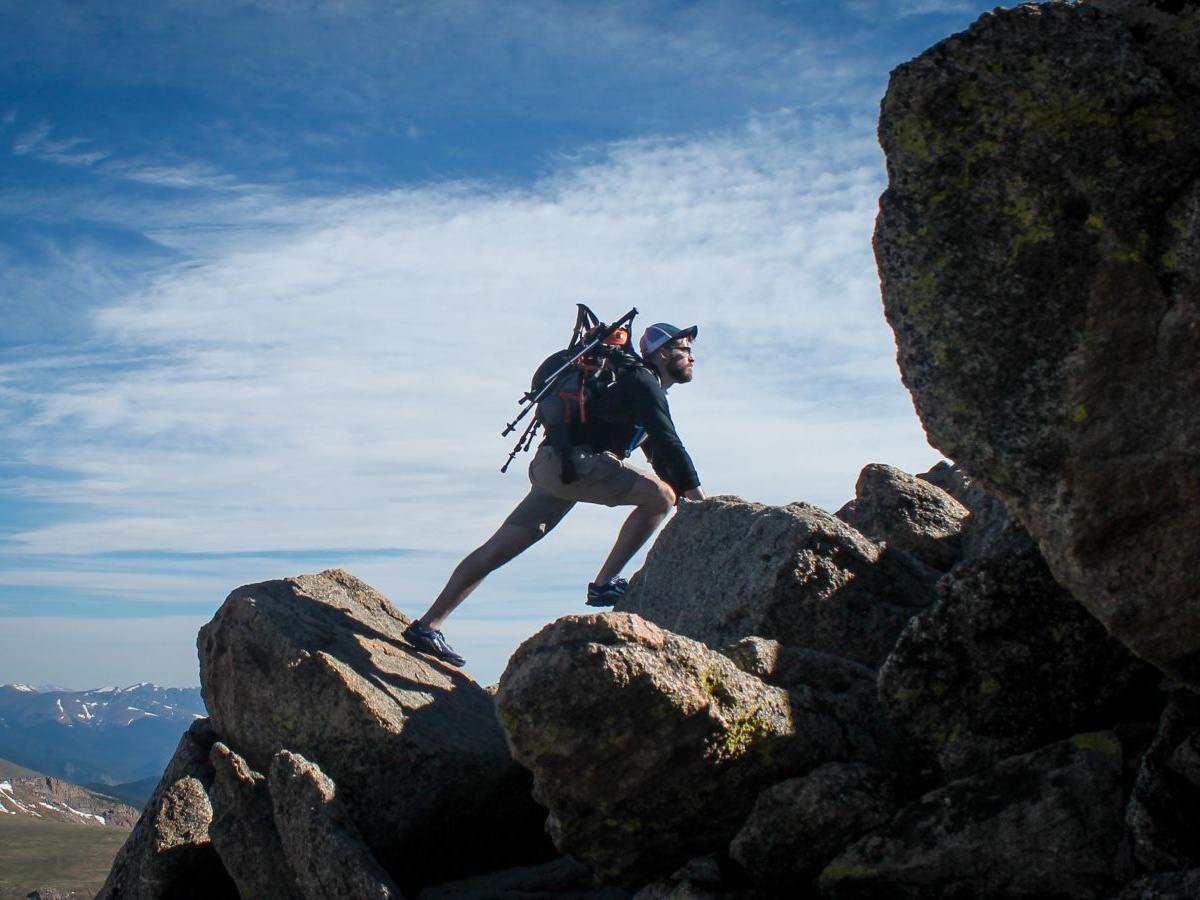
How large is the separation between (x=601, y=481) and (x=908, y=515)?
4440mm

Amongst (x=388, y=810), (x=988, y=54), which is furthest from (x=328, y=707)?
(x=988, y=54)

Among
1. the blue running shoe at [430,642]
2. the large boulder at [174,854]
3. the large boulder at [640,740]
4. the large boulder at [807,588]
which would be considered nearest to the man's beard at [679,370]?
the large boulder at [807,588]

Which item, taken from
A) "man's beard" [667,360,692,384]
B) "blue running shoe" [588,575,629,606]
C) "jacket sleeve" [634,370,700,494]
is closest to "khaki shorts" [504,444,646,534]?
"jacket sleeve" [634,370,700,494]

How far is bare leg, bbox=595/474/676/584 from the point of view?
1605 centimetres

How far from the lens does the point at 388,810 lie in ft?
41.0

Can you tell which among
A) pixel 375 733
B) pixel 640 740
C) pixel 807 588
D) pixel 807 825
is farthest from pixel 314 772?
pixel 807 588

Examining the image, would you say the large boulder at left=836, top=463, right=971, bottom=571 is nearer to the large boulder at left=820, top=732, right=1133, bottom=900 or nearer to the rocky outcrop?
the rocky outcrop

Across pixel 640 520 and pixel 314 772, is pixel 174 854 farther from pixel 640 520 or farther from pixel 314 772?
pixel 640 520

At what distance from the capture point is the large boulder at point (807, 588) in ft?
40.8

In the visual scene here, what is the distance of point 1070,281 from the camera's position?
23.2 feet

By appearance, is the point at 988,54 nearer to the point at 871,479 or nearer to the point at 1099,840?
the point at 1099,840

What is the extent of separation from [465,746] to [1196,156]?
32.7 ft

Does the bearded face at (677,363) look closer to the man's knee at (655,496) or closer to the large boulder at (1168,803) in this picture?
the man's knee at (655,496)

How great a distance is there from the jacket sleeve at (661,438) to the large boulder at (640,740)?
6.68 meters
